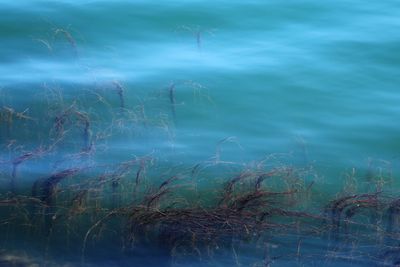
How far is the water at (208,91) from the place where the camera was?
4.93 meters

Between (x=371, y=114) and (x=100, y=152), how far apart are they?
295cm

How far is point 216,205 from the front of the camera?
436 centimetres

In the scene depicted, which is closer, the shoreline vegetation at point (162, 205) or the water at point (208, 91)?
the shoreline vegetation at point (162, 205)

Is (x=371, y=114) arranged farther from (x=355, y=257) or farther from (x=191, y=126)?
(x=355, y=257)

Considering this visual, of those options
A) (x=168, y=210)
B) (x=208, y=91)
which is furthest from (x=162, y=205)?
(x=208, y=91)

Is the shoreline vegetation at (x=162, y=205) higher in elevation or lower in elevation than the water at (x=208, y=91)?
lower

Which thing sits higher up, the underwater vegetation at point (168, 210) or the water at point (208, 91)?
the water at point (208, 91)

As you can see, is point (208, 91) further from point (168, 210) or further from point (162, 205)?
point (168, 210)

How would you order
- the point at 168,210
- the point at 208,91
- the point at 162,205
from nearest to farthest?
the point at 168,210
the point at 162,205
the point at 208,91

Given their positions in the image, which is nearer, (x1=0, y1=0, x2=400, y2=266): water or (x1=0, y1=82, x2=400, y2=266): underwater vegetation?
(x1=0, y1=82, x2=400, y2=266): underwater vegetation

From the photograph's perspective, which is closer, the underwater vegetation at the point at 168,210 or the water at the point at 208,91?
the underwater vegetation at the point at 168,210

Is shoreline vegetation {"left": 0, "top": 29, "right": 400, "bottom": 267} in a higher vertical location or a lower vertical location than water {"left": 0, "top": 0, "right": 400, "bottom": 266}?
lower

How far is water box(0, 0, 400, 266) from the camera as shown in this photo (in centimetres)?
493

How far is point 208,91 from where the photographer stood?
20.1 feet
